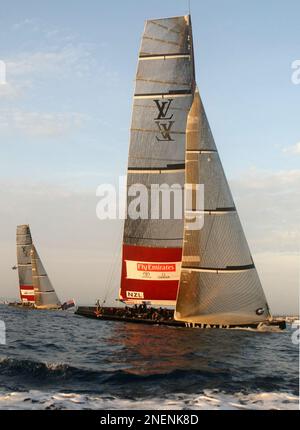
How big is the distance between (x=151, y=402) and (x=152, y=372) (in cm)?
457

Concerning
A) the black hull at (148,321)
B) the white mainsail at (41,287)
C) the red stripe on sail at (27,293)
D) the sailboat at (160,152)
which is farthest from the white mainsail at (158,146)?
the red stripe on sail at (27,293)

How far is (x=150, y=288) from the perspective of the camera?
39.0 metres

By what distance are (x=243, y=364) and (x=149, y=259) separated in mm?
18733

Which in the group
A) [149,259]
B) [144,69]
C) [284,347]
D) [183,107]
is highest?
[144,69]

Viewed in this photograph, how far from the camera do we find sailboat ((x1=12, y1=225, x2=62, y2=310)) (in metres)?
74.5

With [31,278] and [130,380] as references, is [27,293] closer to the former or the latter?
[31,278]

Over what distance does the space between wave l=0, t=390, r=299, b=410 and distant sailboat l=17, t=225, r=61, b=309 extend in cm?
6107

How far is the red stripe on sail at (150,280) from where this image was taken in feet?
126

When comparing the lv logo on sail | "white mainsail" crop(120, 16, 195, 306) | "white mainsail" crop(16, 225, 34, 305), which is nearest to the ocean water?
"white mainsail" crop(120, 16, 195, 306)

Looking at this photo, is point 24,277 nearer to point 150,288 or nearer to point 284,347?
point 150,288

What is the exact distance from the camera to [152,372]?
1864cm

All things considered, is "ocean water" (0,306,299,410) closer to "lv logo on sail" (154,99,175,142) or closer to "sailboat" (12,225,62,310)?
"lv logo on sail" (154,99,175,142)

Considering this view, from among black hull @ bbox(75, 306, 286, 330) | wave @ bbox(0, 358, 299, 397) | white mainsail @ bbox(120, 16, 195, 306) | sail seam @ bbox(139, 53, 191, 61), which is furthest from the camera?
sail seam @ bbox(139, 53, 191, 61)
